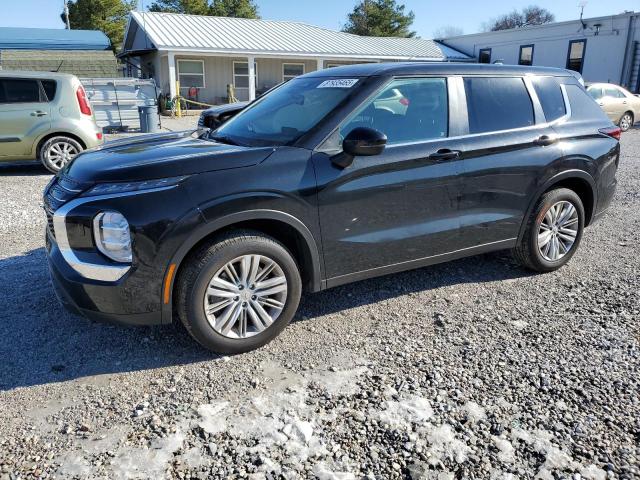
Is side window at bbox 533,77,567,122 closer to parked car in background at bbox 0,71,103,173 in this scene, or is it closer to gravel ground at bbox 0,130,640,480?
gravel ground at bbox 0,130,640,480

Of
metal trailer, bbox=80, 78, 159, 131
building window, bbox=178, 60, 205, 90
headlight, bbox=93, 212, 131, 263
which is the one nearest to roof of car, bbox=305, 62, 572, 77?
headlight, bbox=93, 212, 131, 263

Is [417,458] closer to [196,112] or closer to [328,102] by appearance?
[328,102]

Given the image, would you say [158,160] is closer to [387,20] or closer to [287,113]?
[287,113]

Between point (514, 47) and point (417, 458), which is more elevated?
point (514, 47)

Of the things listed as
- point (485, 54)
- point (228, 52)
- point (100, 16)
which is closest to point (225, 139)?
point (228, 52)

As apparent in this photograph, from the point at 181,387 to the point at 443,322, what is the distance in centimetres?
191

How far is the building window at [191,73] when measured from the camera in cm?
2509

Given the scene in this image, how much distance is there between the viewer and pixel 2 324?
376cm


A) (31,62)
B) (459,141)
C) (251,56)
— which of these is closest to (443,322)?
(459,141)

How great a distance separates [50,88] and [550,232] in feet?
27.1

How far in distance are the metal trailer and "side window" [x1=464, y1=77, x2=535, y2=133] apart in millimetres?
12874

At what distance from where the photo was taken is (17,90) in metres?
8.84

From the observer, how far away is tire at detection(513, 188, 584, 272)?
4.59 metres

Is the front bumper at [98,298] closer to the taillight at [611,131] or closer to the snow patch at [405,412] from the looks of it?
the snow patch at [405,412]
